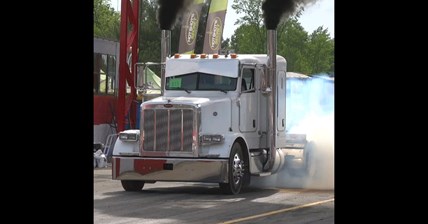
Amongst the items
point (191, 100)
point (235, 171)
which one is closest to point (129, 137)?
point (191, 100)

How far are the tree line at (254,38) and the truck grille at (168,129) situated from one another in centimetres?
4854

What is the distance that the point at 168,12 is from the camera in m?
21.6

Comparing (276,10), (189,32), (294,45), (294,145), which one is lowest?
(294,145)

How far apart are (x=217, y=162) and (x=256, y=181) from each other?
9.38ft

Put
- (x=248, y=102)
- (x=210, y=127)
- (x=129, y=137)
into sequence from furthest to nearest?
1. (x=248, y=102)
2. (x=129, y=137)
3. (x=210, y=127)

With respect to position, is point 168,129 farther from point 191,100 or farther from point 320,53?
point 320,53

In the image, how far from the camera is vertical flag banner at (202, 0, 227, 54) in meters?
36.0

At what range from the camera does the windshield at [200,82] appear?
63.0 ft

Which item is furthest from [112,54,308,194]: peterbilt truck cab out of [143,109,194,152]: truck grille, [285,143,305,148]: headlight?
[285,143,305,148]: headlight
